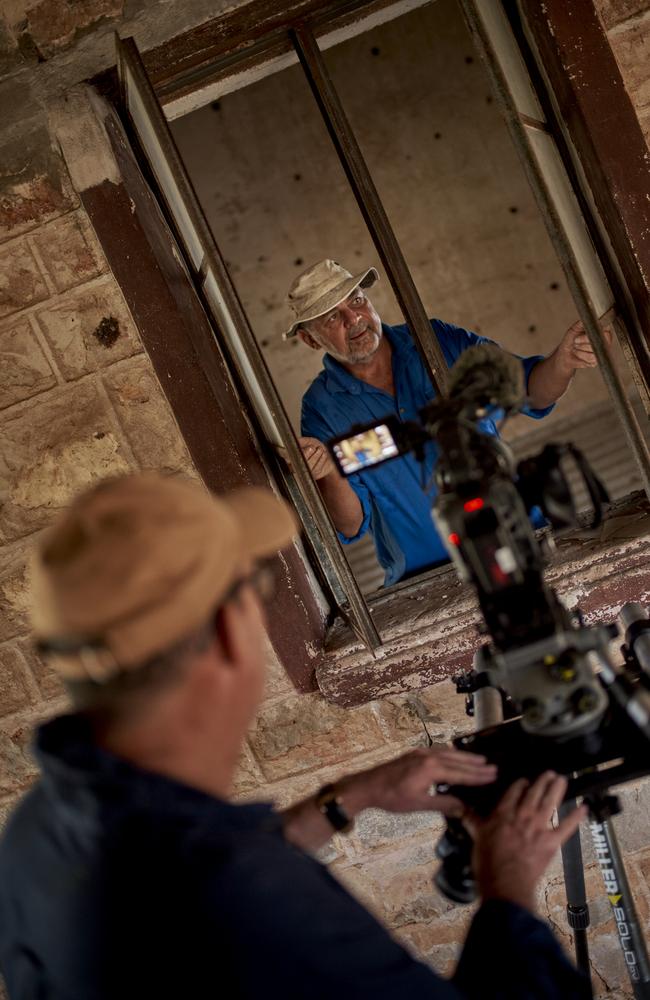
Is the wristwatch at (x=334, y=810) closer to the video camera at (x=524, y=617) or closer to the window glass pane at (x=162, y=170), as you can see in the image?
the video camera at (x=524, y=617)

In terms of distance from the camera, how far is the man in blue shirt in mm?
3137

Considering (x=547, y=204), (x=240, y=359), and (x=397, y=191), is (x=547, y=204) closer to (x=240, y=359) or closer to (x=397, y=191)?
(x=240, y=359)

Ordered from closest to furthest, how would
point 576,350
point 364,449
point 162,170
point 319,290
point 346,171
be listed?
point 364,449, point 162,170, point 346,171, point 576,350, point 319,290

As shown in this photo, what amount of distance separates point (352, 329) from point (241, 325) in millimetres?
954

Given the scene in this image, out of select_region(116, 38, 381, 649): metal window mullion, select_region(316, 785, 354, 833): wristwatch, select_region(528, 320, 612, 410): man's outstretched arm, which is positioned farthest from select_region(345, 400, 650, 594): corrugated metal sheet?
select_region(316, 785, 354, 833): wristwatch

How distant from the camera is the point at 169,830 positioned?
1070 millimetres

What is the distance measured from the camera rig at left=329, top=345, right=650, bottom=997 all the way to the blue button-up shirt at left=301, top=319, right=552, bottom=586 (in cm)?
158

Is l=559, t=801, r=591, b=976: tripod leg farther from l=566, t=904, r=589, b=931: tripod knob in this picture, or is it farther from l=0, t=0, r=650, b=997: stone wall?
l=0, t=0, r=650, b=997: stone wall

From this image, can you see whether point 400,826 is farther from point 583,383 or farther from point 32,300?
point 583,383

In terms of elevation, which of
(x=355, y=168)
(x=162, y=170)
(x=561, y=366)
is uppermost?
(x=162, y=170)

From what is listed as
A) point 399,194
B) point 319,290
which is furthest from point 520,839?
point 399,194

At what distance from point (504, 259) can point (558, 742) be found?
5.62 meters

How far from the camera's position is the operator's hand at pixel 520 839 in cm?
128

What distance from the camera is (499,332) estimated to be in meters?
6.59
